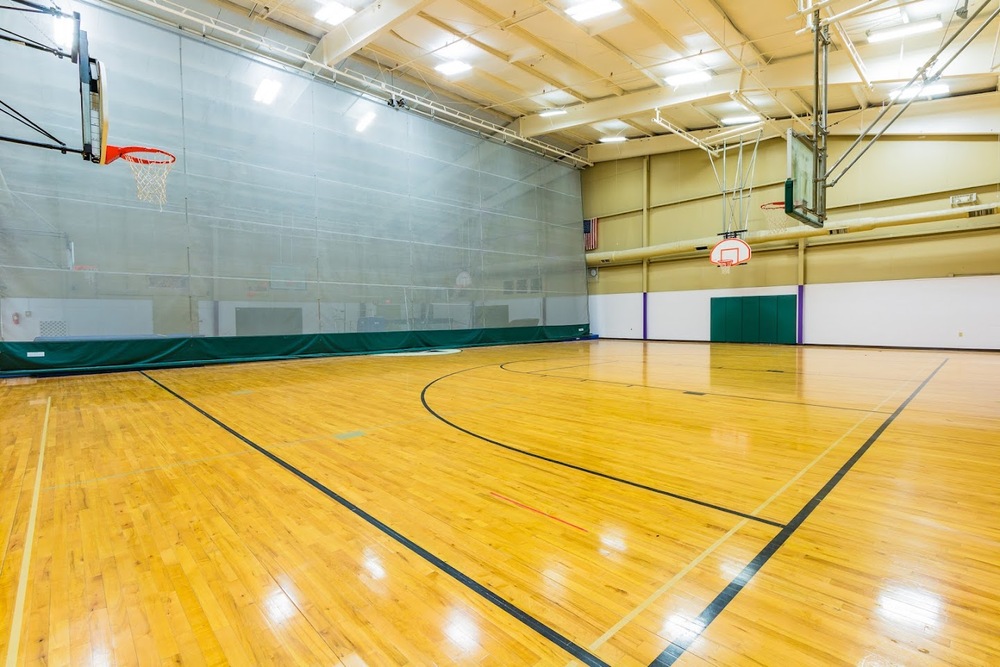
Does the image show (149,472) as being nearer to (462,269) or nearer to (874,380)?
(874,380)

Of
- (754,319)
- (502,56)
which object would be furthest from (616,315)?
(502,56)

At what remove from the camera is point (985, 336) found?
494 inches

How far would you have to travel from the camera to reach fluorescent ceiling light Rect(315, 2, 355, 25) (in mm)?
10109

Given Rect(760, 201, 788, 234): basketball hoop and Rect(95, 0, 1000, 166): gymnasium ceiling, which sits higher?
Rect(95, 0, 1000, 166): gymnasium ceiling

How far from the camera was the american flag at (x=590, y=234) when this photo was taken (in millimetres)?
20188

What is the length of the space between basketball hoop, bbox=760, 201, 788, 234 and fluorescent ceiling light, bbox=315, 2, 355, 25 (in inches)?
502

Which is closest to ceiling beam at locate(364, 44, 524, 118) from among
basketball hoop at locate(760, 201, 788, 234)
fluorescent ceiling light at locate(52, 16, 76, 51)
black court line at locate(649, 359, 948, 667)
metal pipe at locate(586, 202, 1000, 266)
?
fluorescent ceiling light at locate(52, 16, 76, 51)

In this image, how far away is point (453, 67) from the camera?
12406 millimetres

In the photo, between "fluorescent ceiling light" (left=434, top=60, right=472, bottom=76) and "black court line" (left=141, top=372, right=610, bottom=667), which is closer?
"black court line" (left=141, top=372, right=610, bottom=667)

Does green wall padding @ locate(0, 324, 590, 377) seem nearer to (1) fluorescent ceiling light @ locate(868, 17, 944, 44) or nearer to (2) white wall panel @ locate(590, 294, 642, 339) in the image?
(2) white wall panel @ locate(590, 294, 642, 339)

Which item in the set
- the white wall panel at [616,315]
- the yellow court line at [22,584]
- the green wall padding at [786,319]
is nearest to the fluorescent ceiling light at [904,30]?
the green wall padding at [786,319]

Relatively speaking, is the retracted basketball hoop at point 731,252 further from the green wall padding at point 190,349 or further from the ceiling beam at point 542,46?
the green wall padding at point 190,349

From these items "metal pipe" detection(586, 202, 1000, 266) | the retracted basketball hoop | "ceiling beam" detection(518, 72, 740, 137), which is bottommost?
the retracted basketball hoop

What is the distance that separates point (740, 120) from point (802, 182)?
8842 mm
